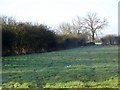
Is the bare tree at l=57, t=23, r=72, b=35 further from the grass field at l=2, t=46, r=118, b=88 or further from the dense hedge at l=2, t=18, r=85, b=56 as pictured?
the grass field at l=2, t=46, r=118, b=88

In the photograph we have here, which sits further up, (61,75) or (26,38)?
(26,38)

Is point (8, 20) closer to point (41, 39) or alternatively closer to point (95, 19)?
point (41, 39)

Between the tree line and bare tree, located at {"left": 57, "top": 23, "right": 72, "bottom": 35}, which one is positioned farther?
bare tree, located at {"left": 57, "top": 23, "right": 72, "bottom": 35}

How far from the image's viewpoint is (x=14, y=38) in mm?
27828

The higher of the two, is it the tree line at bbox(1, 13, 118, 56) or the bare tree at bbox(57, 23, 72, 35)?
the bare tree at bbox(57, 23, 72, 35)

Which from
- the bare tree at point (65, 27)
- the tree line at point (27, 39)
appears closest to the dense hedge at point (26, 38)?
the tree line at point (27, 39)

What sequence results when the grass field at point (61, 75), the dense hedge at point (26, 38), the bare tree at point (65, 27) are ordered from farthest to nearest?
the bare tree at point (65, 27), the dense hedge at point (26, 38), the grass field at point (61, 75)

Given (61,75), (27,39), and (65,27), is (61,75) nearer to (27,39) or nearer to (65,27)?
(27,39)

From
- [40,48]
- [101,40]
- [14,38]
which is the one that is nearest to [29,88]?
[14,38]

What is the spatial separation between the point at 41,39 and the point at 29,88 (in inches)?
1088

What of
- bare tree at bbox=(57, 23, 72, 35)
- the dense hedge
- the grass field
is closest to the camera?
the grass field

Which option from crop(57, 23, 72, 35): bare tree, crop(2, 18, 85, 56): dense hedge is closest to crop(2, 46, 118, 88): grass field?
crop(2, 18, 85, 56): dense hedge

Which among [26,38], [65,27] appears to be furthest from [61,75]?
[65,27]

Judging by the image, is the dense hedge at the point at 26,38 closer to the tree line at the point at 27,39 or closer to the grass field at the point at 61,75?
the tree line at the point at 27,39
